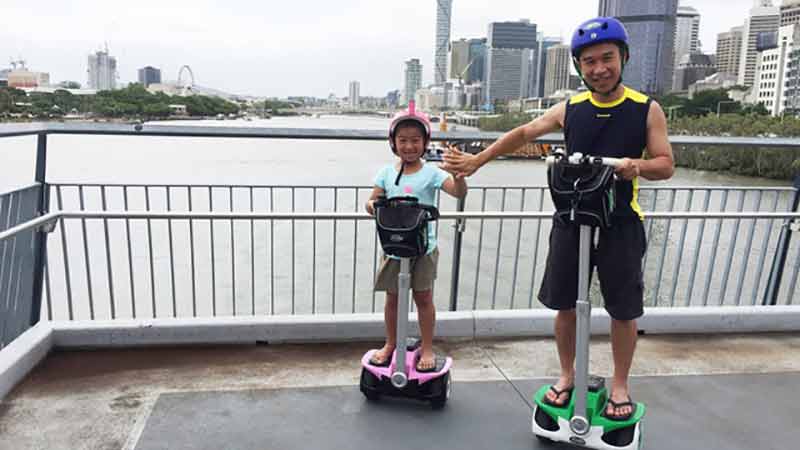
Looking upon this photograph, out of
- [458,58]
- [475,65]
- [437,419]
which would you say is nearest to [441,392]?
[437,419]

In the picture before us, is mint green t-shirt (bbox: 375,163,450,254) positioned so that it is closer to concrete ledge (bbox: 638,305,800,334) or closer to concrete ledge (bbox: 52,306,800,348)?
concrete ledge (bbox: 52,306,800,348)

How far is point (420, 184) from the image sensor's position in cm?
258

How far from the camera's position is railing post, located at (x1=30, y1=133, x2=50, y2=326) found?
3113mm

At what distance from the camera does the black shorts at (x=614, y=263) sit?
7.43ft

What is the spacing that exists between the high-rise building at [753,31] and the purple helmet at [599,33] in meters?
94.7

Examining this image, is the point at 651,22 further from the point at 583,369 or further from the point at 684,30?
the point at 684,30

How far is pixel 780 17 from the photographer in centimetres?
9194

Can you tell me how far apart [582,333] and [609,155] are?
0.65 m

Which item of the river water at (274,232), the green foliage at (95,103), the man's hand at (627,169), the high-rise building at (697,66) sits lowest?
the river water at (274,232)

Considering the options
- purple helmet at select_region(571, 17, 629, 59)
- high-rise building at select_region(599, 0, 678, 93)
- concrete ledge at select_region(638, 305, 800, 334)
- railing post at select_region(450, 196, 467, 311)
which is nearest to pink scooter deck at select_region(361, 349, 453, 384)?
railing post at select_region(450, 196, 467, 311)

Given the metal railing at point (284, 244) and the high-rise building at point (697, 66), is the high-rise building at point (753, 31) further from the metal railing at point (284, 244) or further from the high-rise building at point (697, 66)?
the metal railing at point (284, 244)

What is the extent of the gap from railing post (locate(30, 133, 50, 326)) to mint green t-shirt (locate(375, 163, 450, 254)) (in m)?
1.80

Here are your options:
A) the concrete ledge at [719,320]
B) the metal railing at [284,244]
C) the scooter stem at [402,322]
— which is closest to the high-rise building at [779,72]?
the metal railing at [284,244]

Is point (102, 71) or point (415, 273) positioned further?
point (102, 71)
